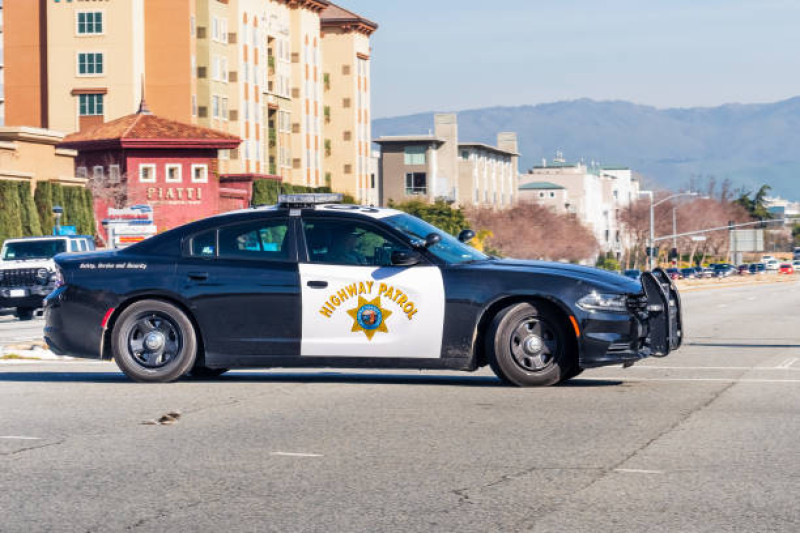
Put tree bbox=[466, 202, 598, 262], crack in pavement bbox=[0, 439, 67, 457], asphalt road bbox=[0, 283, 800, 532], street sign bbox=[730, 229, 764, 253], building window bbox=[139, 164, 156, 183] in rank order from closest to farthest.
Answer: asphalt road bbox=[0, 283, 800, 532]
crack in pavement bbox=[0, 439, 67, 457]
building window bbox=[139, 164, 156, 183]
tree bbox=[466, 202, 598, 262]
street sign bbox=[730, 229, 764, 253]

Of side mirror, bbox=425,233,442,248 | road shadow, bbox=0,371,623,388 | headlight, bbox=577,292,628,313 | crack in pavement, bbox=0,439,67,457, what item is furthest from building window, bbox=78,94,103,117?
crack in pavement, bbox=0,439,67,457

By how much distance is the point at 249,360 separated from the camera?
12.5 m

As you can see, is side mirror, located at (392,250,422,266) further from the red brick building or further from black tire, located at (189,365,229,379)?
the red brick building

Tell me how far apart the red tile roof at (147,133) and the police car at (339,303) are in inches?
2299

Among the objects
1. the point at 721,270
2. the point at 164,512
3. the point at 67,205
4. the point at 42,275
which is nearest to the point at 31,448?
the point at 164,512

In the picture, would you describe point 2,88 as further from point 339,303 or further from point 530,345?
point 530,345

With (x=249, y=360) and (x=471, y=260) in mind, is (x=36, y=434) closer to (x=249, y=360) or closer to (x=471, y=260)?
(x=249, y=360)

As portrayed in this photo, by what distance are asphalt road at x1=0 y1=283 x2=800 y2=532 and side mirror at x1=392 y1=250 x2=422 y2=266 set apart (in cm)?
114

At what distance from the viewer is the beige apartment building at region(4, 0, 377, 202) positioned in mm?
74125


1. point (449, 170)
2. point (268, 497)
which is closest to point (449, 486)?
point (268, 497)

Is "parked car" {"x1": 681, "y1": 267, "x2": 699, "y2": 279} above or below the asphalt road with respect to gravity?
above

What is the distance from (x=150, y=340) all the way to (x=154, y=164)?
60.3 metres

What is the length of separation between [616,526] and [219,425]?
13.9 ft

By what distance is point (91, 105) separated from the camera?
74500 millimetres
